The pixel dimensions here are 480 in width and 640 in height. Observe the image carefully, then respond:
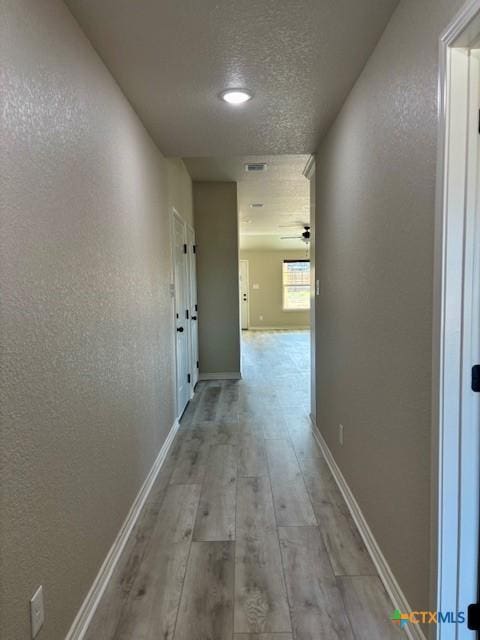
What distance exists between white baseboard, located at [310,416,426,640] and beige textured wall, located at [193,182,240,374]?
10.3 feet

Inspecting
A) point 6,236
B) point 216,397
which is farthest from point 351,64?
point 216,397

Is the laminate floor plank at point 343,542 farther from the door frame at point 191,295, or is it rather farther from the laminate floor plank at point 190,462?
the door frame at point 191,295

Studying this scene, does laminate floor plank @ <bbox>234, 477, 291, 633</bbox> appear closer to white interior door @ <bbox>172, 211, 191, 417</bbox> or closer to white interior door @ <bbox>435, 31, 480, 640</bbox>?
white interior door @ <bbox>435, 31, 480, 640</bbox>

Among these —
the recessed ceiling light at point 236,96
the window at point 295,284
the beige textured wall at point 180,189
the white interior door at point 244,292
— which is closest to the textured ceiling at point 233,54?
the recessed ceiling light at point 236,96

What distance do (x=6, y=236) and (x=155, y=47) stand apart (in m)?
1.27

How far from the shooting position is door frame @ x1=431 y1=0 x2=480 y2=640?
1201mm

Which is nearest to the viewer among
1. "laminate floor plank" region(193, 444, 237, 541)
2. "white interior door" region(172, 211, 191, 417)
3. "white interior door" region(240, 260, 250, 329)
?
"laminate floor plank" region(193, 444, 237, 541)

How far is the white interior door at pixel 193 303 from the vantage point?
16.8ft

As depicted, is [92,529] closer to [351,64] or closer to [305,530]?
[305,530]

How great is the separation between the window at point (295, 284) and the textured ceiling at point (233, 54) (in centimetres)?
931

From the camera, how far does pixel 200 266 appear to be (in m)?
5.73

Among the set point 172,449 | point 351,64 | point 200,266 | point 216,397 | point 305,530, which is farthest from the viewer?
point 200,266

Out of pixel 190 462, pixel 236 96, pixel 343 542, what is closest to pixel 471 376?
pixel 343 542

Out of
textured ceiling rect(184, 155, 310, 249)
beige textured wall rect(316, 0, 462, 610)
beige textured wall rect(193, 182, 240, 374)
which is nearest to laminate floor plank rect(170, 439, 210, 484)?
beige textured wall rect(316, 0, 462, 610)
